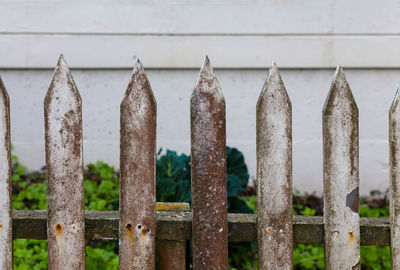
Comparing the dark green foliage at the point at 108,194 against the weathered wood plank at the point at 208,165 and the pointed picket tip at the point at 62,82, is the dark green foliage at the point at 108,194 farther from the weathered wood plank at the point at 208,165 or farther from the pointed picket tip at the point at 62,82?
the pointed picket tip at the point at 62,82

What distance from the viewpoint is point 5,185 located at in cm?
166

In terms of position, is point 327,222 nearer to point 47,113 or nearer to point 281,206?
point 281,206

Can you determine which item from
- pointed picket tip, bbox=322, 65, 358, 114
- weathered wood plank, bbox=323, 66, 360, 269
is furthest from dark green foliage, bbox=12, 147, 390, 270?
pointed picket tip, bbox=322, 65, 358, 114

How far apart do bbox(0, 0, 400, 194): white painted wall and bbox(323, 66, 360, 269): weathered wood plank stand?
216cm

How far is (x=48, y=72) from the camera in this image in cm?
382

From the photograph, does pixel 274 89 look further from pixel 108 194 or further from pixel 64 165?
pixel 108 194

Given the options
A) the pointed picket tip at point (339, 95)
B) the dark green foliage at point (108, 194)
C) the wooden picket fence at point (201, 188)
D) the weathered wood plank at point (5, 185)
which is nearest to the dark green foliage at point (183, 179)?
the dark green foliage at point (108, 194)

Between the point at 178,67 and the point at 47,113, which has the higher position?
the point at 178,67

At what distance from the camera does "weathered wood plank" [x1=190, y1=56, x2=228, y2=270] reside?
1606 millimetres

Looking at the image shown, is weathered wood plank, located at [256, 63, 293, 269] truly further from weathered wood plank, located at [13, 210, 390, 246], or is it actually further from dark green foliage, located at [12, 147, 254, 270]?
dark green foliage, located at [12, 147, 254, 270]

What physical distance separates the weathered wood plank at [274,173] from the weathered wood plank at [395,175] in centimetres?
34
